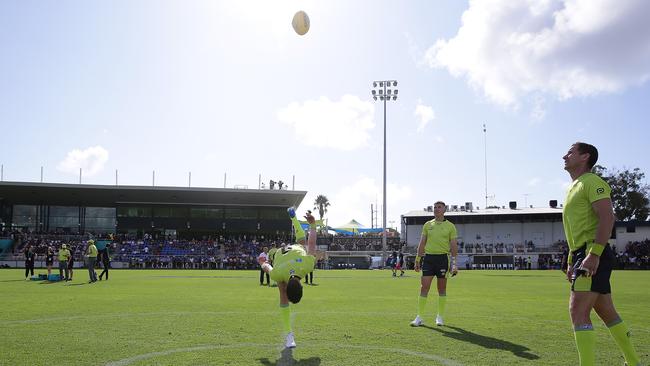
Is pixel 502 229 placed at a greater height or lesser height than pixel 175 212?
lesser

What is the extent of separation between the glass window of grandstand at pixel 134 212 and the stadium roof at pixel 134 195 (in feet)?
3.44

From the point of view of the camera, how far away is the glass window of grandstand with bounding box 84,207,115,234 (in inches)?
2808

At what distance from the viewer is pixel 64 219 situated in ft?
234

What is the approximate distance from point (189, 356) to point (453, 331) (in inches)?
195

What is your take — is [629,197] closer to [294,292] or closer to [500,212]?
[500,212]

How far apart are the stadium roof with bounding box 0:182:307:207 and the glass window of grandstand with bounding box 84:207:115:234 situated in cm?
85

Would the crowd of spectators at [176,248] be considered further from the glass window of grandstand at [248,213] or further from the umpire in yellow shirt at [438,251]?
the umpire in yellow shirt at [438,251]

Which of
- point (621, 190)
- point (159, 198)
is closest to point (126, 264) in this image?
point (159, 198)

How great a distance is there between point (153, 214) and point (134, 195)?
5428 millimetres

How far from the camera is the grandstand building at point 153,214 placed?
67.9 metres

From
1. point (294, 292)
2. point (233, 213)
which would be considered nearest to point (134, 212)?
point (233, 213)

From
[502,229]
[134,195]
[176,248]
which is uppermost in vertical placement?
[134,195]

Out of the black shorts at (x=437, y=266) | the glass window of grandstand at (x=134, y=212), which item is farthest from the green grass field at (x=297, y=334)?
the glass window of grandstand at (x=134, y=212)

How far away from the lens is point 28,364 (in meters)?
6.69
